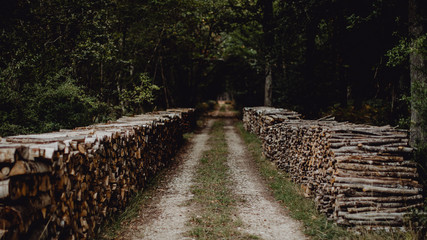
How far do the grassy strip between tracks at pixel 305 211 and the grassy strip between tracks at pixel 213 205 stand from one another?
4.10 ft

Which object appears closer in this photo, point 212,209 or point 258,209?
point 212,209

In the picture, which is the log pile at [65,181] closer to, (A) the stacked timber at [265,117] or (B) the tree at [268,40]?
(A) the stacked timber at [265,117]

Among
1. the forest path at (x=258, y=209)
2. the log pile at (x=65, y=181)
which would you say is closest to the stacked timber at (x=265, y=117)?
the forest path at (x=258, y=209)

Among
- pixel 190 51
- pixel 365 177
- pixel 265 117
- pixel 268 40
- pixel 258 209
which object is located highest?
pixel 190 51

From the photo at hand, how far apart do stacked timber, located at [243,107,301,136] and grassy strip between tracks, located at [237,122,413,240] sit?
214cm

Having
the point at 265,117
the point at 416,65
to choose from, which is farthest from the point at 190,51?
the point at 416,65

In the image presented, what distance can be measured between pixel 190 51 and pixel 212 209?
21372 millimetres

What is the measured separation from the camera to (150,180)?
930 cm

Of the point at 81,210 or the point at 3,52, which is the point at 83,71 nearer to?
the point at 3,52

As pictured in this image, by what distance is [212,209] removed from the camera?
6.93 metres

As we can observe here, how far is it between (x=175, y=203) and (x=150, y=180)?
86.0 inches

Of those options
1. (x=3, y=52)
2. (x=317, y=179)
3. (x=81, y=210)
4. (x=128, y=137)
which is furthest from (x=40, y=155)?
(x=3, y=52)

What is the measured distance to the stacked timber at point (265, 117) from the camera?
12384 mm

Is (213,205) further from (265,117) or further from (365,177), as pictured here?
(265,117)
